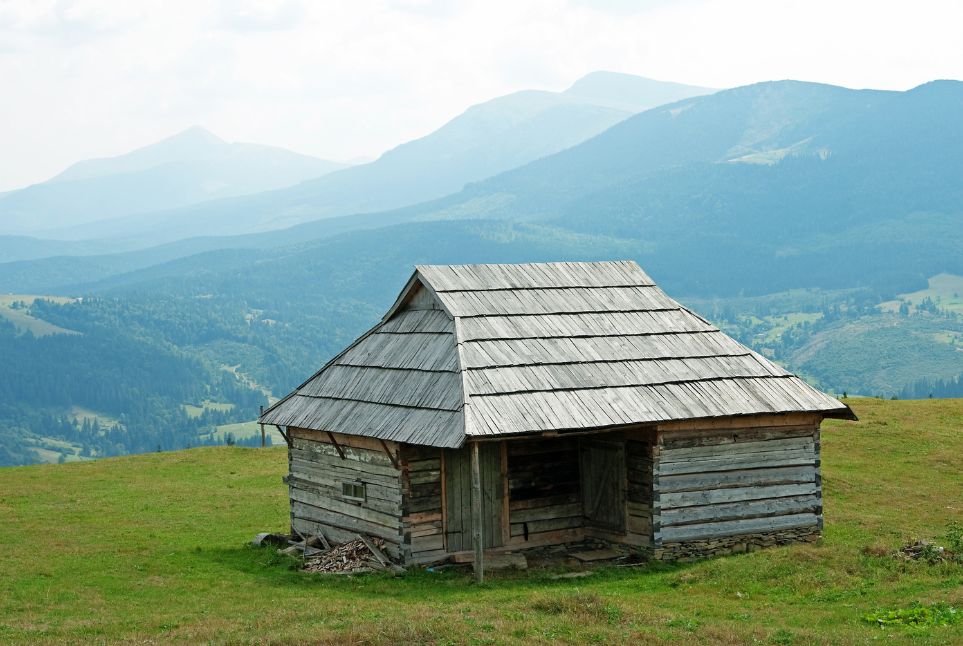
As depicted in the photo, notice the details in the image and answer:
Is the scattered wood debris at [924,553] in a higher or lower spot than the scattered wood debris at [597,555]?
higher

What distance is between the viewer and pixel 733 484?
2175 centimetres

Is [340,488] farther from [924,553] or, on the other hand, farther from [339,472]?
[924,553]

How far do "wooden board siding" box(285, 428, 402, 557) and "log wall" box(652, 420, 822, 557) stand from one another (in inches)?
193

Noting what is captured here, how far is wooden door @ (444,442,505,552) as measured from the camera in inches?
829

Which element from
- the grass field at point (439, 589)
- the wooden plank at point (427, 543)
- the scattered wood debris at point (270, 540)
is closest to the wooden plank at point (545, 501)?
the wooden plank at point (427, 543)

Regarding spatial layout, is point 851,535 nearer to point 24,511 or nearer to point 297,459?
point 297,459

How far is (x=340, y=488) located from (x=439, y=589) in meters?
4.33

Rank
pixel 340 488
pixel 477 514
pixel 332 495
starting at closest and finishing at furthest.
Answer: pixel 477 514, pixel 340 488, pixel 332 495

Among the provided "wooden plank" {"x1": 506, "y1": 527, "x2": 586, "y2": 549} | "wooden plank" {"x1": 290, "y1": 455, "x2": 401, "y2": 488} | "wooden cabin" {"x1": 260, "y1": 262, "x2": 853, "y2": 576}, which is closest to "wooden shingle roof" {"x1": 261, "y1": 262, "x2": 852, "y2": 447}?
"wooden cabin" {"x1": 260, "y1": 262, "x2": 853, "y2": 576}

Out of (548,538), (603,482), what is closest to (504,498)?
(548,538)

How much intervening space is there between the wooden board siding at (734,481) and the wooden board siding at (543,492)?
2231mm

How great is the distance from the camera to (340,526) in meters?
22.8

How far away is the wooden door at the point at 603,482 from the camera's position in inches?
867

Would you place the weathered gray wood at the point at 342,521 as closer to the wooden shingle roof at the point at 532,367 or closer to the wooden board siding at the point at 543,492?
the wooden shingle roof at the point at 532,367
